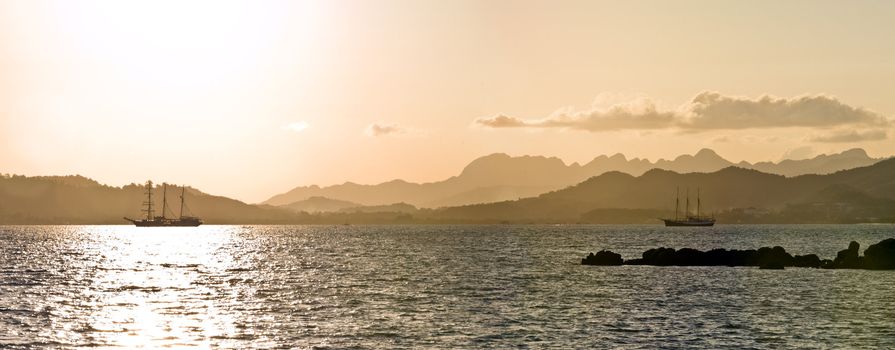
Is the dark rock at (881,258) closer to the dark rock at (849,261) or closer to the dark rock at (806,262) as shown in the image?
the dark rock at (849,261)

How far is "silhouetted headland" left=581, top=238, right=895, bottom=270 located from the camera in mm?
115688

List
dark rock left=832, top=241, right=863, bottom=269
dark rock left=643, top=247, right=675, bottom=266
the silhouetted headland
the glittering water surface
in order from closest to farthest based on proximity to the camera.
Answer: the glittering water surface < the silhouetted headland < dark rock left=832, top=241, right=863, bottom=269 < dark rock left=643, top=247, right=675, bottom=266

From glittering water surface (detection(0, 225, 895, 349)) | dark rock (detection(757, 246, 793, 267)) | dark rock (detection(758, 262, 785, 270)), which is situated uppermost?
A: dark rock (detection(757, 246, 793, 267))

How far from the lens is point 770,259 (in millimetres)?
117312

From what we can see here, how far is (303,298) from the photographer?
79.0m

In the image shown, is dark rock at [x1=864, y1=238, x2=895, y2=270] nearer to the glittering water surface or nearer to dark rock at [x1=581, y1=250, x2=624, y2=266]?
the glittering water surface

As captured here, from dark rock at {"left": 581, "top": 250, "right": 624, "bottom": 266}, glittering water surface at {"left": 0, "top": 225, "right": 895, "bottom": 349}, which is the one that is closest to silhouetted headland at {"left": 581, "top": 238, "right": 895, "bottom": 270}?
dark rock at {"left": 581, "top": 250, "right": 624, "bottom": 266}

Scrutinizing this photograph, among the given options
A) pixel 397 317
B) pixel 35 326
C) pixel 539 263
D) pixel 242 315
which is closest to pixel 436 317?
pixel 397 317

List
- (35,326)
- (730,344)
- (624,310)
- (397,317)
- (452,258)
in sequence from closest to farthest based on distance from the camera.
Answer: (730,344) < (35,326) < (397,317) < (624,310) < (452,258)

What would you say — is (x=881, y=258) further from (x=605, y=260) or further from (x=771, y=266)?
(x=605, y=260)

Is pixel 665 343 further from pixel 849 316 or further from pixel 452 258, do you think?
pixel 452 258

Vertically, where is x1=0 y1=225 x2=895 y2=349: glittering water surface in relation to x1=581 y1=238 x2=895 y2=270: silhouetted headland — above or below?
below

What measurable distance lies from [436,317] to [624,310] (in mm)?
14126

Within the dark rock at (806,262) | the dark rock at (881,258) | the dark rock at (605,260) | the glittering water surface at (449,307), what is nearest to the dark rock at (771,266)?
the dark rock at (806,262)
